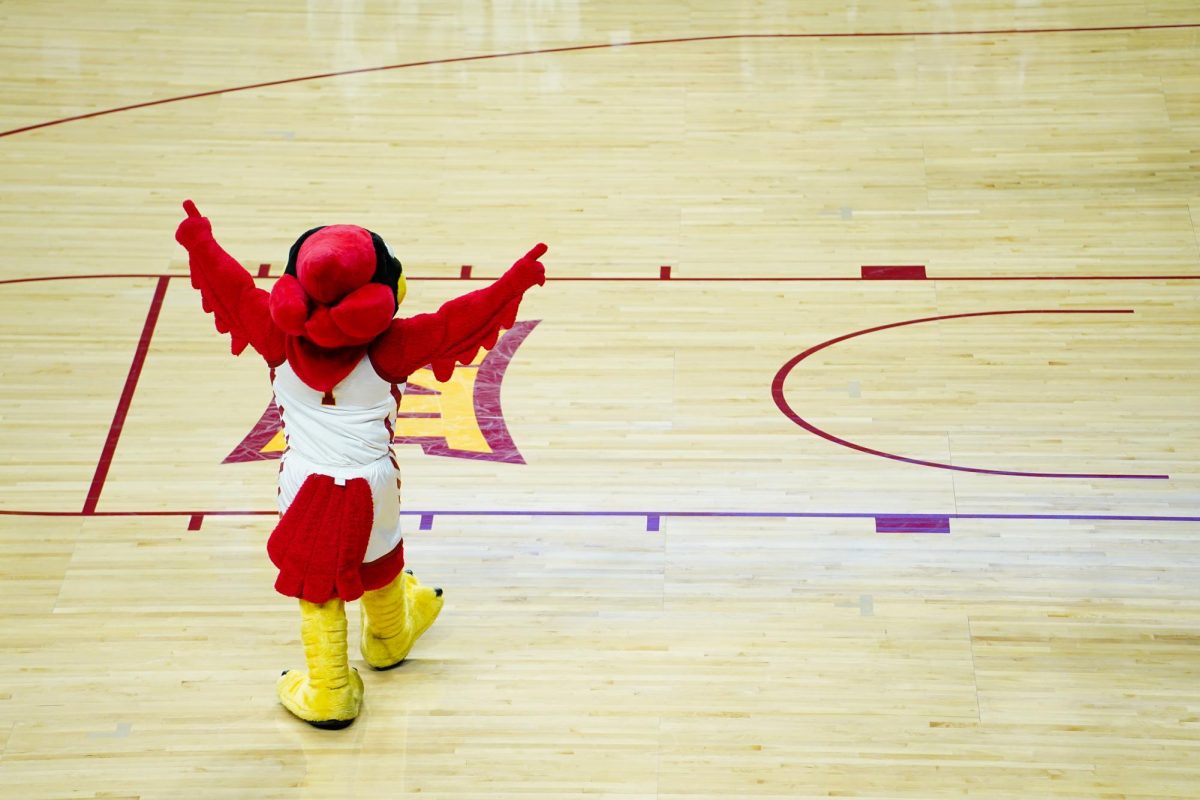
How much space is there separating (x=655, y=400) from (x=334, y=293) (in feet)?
5.46

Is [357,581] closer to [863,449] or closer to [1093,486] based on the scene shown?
[863,449]

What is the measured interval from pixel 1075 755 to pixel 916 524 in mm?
900

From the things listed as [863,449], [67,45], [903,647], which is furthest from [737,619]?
[67,45]

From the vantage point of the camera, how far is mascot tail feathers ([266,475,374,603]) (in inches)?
167

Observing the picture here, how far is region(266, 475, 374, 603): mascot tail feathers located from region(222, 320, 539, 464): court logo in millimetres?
1061

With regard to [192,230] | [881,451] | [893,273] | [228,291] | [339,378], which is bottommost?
[881,451]

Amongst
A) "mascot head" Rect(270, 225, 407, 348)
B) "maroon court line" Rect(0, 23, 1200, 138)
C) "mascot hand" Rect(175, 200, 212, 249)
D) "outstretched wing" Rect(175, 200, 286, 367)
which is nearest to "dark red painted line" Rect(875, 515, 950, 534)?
"mascot head" Rect(270, 225, 407, 348)

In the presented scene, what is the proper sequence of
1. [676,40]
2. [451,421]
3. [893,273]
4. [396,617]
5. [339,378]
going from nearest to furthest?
1. [339,378]
2. [396,617]
3. [451,421]
4. [893,273]
5. [676,40]

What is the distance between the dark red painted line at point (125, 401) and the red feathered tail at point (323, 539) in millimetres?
1146

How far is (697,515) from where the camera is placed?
5082 mm

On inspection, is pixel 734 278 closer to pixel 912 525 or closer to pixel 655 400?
pixel 655 400

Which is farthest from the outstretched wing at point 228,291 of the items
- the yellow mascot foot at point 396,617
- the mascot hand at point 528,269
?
the yellow mascot foot at point 396,617

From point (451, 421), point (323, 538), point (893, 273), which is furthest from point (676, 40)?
point (323, 538)

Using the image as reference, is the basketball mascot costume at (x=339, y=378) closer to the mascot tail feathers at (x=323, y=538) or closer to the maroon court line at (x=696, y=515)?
the mascot tail feathers at (x=323, y=538)
